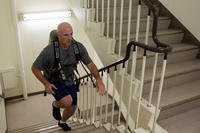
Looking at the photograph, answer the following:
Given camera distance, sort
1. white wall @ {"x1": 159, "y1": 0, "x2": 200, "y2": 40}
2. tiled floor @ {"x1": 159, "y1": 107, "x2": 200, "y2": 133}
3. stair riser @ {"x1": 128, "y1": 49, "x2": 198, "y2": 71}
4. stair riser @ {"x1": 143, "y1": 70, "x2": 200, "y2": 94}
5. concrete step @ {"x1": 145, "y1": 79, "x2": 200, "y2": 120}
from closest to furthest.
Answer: tiled floor @ {"x1": 159, "y1": 107, "x2": 200, "y2": 133} → concrete step @ {"x1": 145, "y1": 79, "x2": 200, "y2": 120} → stair riser @ {"x1": 143, "y1": 70, "x2": 200, "y2": 94} → stair riser @ {"x1": 128, "y1": 49, "x2": 198, "y2": 71} → white wall @ {"x1": 159, "y1": 0, "x2": 200, "y2": 40}

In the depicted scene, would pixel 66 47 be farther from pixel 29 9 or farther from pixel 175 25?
pixel 29 9

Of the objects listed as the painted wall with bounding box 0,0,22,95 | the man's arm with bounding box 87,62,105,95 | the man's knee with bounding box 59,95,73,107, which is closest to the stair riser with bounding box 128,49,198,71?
the man's arm with bounding box 87,62,105,95

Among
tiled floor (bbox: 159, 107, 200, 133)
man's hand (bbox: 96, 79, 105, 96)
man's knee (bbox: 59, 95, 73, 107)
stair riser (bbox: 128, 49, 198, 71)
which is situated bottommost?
tiled floor (bbox: 159, 107, 200, 133)

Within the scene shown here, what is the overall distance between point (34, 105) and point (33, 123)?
2.10ft

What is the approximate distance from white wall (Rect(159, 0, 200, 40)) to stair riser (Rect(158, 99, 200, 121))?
42.5 inches

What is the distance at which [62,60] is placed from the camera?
2.68 meters

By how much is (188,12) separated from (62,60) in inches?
80.2

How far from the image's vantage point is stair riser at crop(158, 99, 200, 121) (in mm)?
2713

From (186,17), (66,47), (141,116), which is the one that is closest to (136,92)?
(141,116)

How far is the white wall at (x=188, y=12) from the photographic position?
341 centimetres

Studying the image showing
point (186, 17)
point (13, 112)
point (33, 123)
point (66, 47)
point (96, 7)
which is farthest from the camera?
point (13, 112)

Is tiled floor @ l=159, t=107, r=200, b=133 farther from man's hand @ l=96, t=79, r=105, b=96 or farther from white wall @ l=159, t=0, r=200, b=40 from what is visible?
white wall @ l=159, t=0, r=200, b=40

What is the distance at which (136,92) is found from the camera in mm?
2594

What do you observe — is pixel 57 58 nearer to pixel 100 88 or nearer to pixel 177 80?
pixel 100 88
